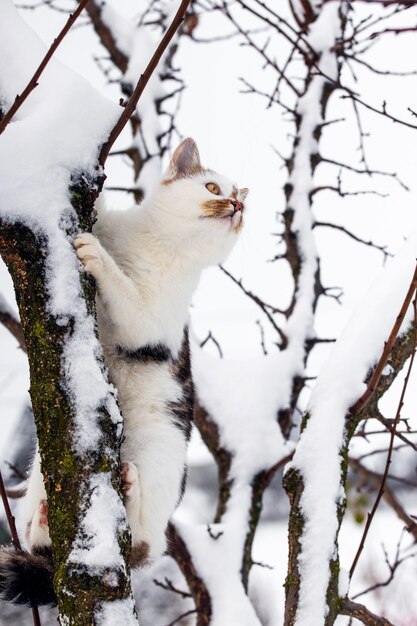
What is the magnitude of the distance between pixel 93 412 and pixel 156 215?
1.64 metres

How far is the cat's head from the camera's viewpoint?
3.07 metres

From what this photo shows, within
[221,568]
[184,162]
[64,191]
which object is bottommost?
[221,568]

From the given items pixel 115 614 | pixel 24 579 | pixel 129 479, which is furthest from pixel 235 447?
pixel 115 614

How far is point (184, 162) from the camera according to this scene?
3.34 meters

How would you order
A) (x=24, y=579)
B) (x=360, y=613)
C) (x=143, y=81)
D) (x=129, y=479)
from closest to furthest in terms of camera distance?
(x=143, y=81), (x=360, y=613), (x=24, y=579), (x=129, y=479)

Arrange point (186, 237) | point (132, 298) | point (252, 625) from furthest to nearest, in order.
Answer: point (252, 625) < point (186, 237) < point (132, 298)

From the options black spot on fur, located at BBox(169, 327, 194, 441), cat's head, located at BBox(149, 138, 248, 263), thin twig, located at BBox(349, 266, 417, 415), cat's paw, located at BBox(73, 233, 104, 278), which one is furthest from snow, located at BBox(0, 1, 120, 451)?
black spot on fur, located at BBox(169, 327, 194, 441)

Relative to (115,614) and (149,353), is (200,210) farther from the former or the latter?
(115,614)

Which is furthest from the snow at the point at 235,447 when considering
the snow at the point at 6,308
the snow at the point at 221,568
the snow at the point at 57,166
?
the snow at the point at 57,166

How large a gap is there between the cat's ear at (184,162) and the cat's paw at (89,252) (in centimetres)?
123

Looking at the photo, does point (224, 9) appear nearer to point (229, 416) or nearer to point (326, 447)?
point (229, 416)

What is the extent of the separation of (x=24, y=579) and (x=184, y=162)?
1.98 metres

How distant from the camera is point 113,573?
1474mm

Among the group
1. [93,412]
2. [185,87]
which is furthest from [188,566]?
[185,87]
